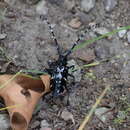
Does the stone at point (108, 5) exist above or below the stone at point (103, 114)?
above

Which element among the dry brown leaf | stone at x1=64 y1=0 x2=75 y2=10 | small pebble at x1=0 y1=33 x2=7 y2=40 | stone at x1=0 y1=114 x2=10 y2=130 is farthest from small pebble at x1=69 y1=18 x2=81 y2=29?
stone at x1=0 y1=114 x2=10 y2=130

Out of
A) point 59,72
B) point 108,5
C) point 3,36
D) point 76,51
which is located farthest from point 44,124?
point 108,5

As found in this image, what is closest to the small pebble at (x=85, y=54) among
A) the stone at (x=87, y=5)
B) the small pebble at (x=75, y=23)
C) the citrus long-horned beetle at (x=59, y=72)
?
the citrus long-horned beetle at (x=59, y=72)

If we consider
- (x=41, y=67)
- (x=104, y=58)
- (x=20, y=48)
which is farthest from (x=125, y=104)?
(x=20, y=48)

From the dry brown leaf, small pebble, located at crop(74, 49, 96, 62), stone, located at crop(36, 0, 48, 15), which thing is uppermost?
stone, located at crop(36, 0, 48, 15)

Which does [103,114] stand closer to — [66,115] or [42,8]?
[66,115]

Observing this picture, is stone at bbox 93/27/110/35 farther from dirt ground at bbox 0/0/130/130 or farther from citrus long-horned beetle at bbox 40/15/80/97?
citrus long-horned beetle at bbox 40/15/80/97

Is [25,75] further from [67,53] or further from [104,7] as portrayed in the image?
[104,7]

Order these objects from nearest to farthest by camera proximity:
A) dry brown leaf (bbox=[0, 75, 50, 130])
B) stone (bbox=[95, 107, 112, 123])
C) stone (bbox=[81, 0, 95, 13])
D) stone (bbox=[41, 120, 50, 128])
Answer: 1. dry brown leaf (bbox=[0, 75, 50, 130])
2. stone (bbox=[41, 120, 50, 128])
3. stone (bbox=[95, 107, 112, 123])
4. stone (bbox=[81, 0, 95, 13])

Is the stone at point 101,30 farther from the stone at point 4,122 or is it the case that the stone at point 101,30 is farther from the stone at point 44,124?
the stone at point 4,122
